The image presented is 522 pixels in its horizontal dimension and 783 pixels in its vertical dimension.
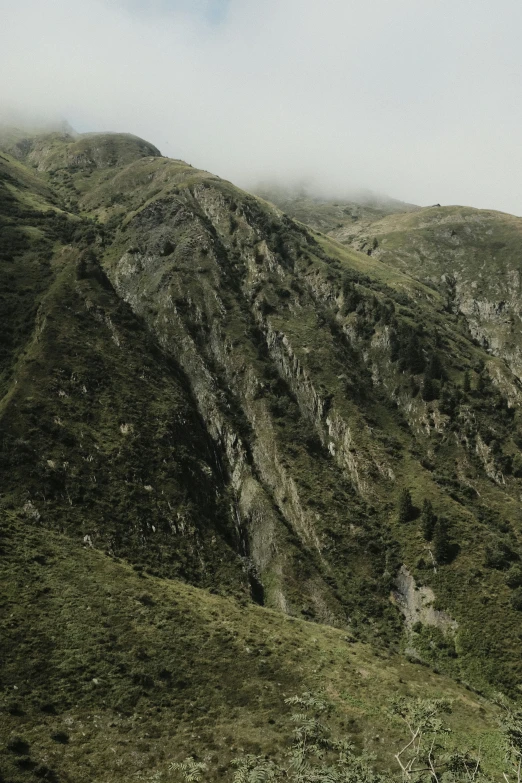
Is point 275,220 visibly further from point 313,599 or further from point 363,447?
point 313,599

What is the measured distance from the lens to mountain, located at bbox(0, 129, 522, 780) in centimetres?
4584

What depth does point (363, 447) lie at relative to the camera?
312 ft

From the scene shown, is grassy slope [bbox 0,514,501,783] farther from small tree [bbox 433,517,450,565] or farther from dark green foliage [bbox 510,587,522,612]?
small tree [bbox 433,517,450,565]

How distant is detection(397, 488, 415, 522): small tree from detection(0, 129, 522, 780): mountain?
66 centimetres

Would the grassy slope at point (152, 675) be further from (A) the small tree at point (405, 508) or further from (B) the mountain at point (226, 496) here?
(A) the small tree at point (405, 508)

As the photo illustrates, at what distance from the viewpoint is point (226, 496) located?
88125 mm

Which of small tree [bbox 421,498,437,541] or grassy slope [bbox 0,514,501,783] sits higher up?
small tree [bbox 421,498,437,541]

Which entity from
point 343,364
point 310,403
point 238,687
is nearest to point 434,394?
point 343,364

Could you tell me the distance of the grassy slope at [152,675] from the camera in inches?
1479

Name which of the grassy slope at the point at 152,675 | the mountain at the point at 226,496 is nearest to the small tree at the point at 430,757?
the grassy slope at the point at 152,675

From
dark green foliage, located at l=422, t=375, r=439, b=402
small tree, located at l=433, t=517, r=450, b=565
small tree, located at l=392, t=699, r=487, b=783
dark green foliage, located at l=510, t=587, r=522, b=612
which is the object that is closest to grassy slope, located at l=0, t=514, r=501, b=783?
small tree, located at l=392, t=699, r=487, b=783

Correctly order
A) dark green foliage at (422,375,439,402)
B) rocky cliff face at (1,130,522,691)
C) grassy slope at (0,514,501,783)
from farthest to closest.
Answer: dark green foliage at (422,375,439,402)
rocky cliff face at (1,130,522,691)
grassy slope at (0,514,501,783)

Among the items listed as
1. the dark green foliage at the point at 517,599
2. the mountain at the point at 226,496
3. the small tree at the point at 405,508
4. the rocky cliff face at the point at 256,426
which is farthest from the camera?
the small tree at the point at 405,508

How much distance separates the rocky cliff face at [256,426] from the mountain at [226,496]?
1.41 feet
